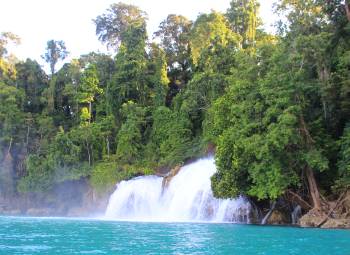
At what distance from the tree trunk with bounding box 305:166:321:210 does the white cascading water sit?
3731mm

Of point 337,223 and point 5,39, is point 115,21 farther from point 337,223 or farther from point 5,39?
point 337,223

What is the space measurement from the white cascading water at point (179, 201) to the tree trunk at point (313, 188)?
12.2 ft

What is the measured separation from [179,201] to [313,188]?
7973 mm

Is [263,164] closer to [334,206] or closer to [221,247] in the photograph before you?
[334,206]

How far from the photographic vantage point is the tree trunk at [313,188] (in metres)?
21.1

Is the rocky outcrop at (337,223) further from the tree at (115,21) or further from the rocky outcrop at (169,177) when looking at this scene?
the tree at (115,21)

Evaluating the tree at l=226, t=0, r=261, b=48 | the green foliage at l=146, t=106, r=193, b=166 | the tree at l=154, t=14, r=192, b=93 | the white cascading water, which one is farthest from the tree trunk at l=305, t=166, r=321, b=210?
the tree at l=154, t=14, r=192, b=93

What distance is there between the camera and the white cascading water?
24.5 meters

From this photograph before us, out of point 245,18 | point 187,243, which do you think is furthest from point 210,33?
point 187,243

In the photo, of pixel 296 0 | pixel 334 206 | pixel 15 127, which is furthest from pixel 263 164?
pixel 15 127

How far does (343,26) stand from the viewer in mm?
23031

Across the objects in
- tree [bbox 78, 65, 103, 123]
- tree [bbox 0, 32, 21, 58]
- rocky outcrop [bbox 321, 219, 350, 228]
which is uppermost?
tree [bbox 0, 32, 21, 58]

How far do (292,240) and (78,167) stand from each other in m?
26.0

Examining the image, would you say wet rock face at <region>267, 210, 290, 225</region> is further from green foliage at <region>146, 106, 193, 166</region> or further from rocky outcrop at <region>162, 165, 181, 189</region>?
green foliage at <region>146, 106, 193, 166</region>
